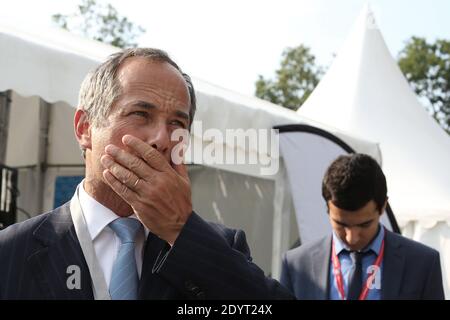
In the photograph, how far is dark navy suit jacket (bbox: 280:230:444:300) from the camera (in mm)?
2865

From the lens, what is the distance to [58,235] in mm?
1458

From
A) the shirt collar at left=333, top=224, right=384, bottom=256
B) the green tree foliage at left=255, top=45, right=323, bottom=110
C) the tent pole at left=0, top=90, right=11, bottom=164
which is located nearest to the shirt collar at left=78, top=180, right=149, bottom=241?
the shirt collar at left=333, top=224, right=384, bottom=256

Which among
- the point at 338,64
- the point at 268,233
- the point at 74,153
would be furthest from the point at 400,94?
the point at 74,153

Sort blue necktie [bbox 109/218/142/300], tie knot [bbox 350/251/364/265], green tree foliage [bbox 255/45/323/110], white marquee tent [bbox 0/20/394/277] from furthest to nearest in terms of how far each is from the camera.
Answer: green tree foliage [bbox 255/45/323/110] → white marquee tent [bbox 0/20/394/277] → tie knot [bbox 350/251/364/265] → blue necktie [bbox 109/218/142/300]

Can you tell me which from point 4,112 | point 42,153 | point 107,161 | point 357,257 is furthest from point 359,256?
point 42,153

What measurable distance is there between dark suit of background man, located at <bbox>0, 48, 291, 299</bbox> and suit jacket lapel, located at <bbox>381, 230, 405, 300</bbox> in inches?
56.1

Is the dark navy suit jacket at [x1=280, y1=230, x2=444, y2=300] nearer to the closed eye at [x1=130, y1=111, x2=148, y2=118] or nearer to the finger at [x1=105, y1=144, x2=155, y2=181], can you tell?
the closed eye at [x1=130, y1=111, x2=148, y2=118]

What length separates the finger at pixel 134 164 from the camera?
126 centimetres

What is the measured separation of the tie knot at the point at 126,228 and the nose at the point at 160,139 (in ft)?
0.62

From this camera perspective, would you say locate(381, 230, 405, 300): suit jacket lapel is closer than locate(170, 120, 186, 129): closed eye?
No

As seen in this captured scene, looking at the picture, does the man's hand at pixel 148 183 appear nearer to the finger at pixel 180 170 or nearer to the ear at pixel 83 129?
the finger at pixel 180 170

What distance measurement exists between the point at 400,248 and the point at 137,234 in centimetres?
177

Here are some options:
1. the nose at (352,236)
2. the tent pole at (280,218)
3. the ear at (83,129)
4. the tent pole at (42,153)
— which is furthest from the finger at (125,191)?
the tent pole at (42,153)

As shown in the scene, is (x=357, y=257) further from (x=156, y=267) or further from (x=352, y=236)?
(x=156, y=267)
